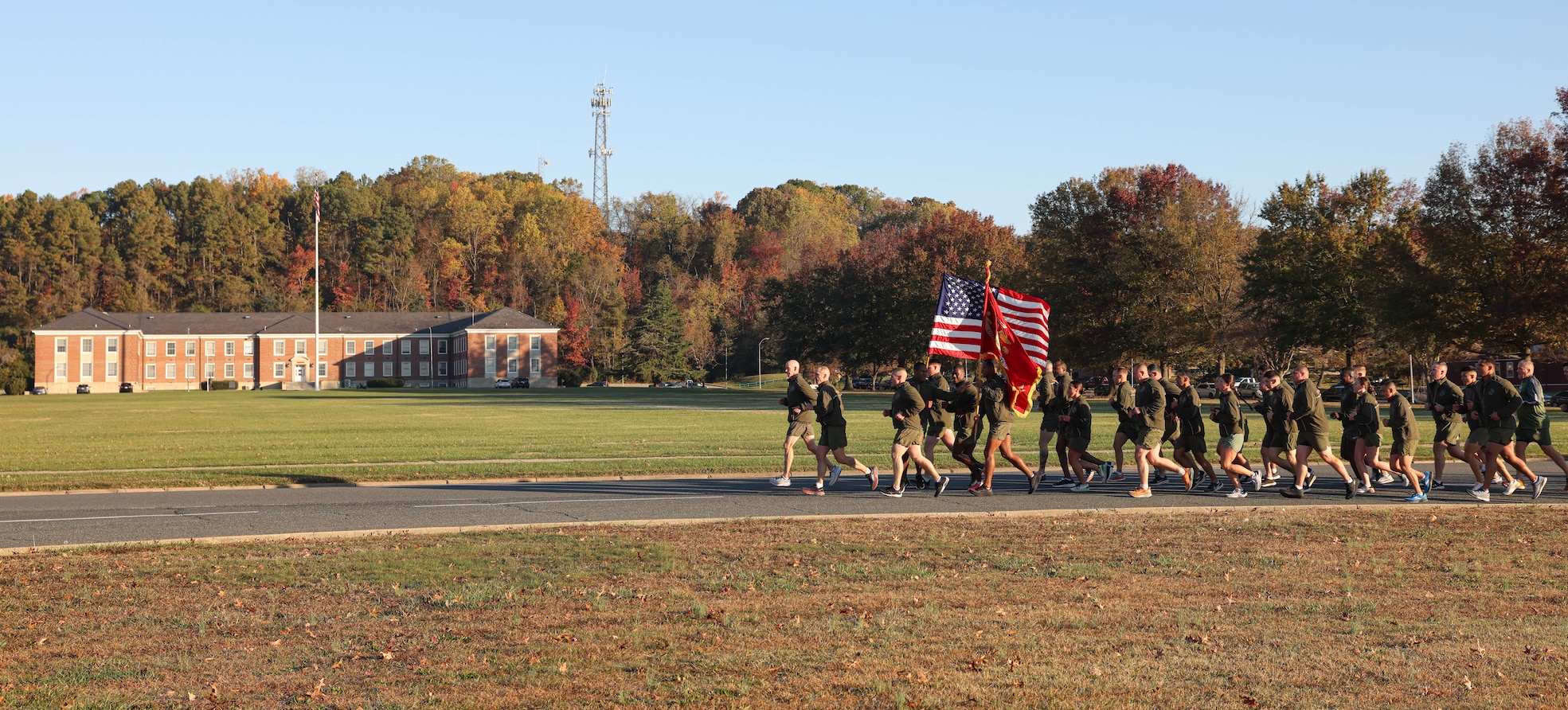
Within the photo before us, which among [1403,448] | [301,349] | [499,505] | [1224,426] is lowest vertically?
[499,505]

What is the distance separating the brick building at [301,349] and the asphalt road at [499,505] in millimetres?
104921

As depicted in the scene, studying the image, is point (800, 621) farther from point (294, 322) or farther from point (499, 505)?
point (294, 322)

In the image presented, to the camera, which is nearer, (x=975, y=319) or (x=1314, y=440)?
(x=1314, y=440)

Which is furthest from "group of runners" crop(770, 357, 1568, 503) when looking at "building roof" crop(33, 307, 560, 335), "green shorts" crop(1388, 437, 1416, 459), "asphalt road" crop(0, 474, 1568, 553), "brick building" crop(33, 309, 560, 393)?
"building roof" crop(33, 307, 560, 335)

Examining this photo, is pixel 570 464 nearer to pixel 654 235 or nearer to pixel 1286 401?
pixel 1286 401

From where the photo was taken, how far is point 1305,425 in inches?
650

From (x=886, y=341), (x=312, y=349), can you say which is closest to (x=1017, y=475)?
(x=886, y=341)

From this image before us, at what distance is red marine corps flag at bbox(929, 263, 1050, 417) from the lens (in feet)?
59.1

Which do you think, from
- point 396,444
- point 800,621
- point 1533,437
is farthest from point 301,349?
point 800,621

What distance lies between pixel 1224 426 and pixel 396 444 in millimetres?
18478

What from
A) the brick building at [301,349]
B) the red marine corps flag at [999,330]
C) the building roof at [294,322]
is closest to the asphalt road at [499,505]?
the red marine corps flag at [999,330]

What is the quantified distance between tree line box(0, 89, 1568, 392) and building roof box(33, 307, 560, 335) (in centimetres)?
708

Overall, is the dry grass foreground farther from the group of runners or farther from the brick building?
the brick building

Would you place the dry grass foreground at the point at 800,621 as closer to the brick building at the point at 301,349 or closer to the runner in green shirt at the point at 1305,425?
the runner in green shirt at the point at 1305,425
